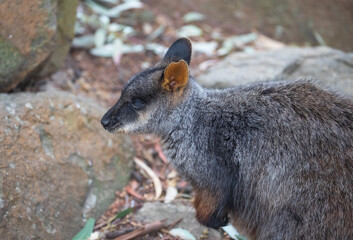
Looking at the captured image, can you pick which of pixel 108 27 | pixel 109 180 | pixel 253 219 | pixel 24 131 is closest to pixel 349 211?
pixel 253 219

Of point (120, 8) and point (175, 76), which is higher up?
point (175, 76)

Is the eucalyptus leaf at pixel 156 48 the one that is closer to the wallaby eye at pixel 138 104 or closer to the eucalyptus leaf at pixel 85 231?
the wallaby eye at pixel 138 104

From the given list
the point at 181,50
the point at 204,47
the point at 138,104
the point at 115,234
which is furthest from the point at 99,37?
the point at 115,234

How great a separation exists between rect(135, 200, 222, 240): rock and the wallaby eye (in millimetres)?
1272

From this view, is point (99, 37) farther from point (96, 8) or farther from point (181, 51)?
point (181, 51)

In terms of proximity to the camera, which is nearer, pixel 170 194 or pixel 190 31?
pixel 170 194

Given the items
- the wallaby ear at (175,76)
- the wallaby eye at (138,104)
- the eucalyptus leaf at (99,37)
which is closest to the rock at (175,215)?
the wallaby eye at (138,104)

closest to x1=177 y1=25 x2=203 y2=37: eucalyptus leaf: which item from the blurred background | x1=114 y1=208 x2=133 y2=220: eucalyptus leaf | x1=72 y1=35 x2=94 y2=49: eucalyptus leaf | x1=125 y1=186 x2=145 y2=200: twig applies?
the blurred background

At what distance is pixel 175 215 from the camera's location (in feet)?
16.0

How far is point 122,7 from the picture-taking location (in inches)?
307

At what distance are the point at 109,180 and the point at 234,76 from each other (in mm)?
2285

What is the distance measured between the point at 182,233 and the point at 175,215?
369 millimetres

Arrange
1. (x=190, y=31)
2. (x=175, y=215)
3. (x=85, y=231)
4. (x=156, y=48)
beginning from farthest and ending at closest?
(x=190, y=31) → (x=156, y=48) → (x=175, y=215) → (x=85, y=231)

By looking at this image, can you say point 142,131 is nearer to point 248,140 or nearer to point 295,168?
point 248,140
